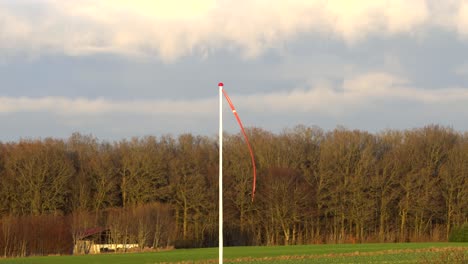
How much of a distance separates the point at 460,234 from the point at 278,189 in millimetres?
21637

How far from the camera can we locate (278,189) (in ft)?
298

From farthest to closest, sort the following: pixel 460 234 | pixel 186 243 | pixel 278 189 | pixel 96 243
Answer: pixel 278 189
pixel 186 243
pixel 460 234
pixel 96 243

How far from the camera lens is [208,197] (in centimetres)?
9119

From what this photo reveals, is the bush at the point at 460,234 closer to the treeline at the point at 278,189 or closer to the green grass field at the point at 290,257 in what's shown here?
the treeline at the point at 278,189

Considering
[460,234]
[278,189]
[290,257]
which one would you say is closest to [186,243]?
[278,189]

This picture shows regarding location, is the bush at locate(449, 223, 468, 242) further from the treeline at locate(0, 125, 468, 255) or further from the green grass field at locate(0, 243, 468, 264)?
the green grass field at locate(0, 243, 468, 264)

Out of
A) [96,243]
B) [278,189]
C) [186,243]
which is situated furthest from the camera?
[278,189]

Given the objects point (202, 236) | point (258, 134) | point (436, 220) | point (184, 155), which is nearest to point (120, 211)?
point (202, 236)

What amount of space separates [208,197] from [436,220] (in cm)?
2735

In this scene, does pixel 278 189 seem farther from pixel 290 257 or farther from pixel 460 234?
pixel 290 257

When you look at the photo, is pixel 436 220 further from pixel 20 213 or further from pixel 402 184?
pixel 20 213

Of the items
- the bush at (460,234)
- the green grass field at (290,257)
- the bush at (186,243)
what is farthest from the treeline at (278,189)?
the green grass field at (290,257)

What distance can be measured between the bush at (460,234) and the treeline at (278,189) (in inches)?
224

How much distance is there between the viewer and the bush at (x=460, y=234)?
261ft
